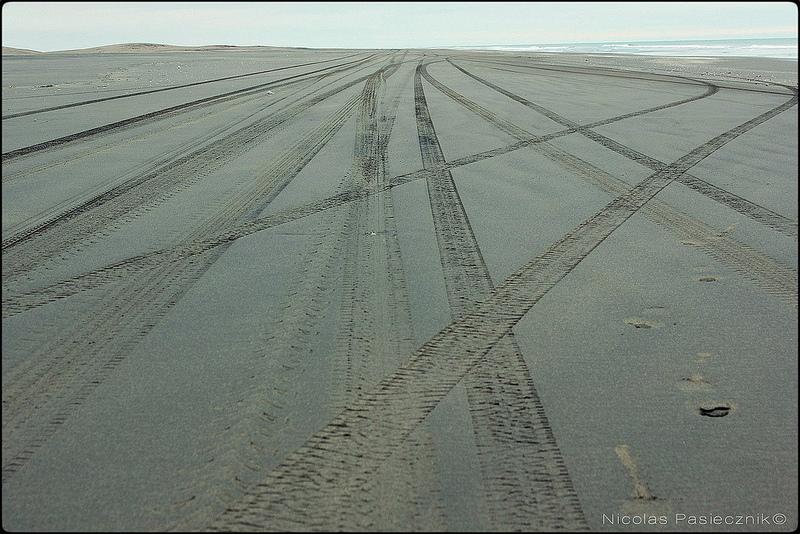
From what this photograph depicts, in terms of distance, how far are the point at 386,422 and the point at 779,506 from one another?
132cm

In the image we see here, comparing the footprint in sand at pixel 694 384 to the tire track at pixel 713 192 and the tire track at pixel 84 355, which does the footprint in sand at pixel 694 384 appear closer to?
the tire track at pixel 713 192

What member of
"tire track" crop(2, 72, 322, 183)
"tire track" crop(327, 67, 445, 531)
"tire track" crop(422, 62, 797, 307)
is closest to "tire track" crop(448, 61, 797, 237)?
"tire track" crop(422, 62, 797, 307)

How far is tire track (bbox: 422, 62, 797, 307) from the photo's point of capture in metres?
3.39

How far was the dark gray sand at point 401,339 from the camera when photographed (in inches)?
76.2

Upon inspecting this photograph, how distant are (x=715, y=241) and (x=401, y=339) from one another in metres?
2.50

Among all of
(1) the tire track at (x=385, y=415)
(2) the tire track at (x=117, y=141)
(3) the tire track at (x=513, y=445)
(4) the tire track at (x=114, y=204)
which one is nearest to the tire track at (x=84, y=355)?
(4) the tire track at (x=114, y=204)

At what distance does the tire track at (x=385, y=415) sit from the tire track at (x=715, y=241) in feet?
2.99

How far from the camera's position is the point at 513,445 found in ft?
6.99

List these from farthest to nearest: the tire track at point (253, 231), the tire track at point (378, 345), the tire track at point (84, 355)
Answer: the tire track at point (253, 231), the tire track at point (84, 355), the tire track at point (378, 345)

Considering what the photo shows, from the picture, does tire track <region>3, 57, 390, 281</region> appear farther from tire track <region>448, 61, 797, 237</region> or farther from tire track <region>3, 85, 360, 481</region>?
tire track <region>448, 61, 797, 237</region>

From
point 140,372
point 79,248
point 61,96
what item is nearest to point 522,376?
point 140,372

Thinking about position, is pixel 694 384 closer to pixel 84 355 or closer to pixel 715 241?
pixel 715 241

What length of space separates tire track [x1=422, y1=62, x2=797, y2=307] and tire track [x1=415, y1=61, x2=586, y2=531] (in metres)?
1.58

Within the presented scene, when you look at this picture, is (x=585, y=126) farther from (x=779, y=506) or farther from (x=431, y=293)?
(x=779, y=506)
